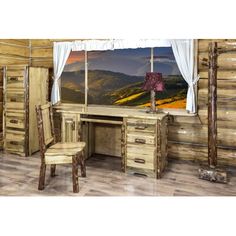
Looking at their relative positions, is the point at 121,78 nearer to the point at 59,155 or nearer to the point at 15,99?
the point at 15,99

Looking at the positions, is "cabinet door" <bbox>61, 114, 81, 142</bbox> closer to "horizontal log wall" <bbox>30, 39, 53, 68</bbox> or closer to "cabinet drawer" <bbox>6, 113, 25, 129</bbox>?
"cabinet drawer" <bbox>6, 113, 25, 129</bbox>

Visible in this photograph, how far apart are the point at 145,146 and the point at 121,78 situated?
1466 mm

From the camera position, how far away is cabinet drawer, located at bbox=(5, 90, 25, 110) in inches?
169

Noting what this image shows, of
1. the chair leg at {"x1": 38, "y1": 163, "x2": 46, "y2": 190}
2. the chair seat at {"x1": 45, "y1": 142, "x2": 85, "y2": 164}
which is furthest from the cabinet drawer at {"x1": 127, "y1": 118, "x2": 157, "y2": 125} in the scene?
the chair leg at {"x1": 38, "y1": 163, "x2": 46, "y2": 190}

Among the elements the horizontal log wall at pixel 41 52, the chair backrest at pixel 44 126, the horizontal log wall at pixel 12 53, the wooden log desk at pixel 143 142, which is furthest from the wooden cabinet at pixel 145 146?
the horizontal log wall at pixel 12 53

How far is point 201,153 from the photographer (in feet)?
13.2

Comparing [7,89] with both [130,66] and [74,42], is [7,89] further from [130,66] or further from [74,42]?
[130,66]

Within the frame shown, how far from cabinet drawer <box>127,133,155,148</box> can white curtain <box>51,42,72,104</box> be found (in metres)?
1.93

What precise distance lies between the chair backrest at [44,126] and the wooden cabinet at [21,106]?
1.22 meters

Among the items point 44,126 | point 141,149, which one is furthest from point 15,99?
point 141,149
